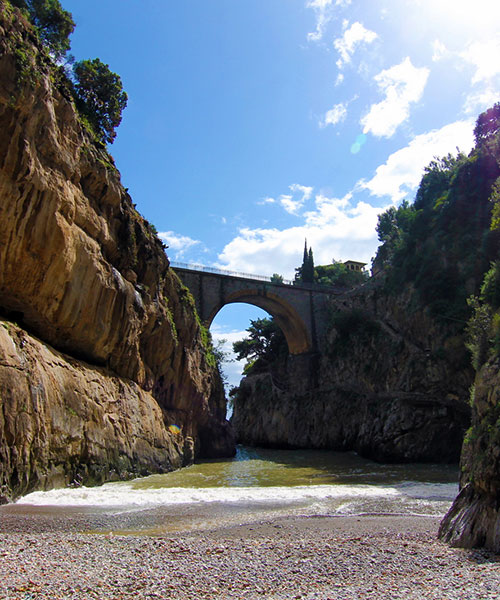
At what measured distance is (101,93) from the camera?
24.9 meters

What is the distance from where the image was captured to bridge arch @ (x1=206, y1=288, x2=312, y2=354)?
144 ft

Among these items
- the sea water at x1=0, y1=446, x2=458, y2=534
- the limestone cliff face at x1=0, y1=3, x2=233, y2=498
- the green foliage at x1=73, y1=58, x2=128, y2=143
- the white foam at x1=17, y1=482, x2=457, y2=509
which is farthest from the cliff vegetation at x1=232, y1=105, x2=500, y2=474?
the green foliage at x1=73, y1=58, x2=128, y2=143

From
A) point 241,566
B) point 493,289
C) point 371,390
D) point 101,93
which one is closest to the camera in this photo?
point 241,566

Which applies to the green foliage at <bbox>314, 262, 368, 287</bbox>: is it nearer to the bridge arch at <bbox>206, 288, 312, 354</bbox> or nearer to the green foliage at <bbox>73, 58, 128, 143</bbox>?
the bridge arch at <bbox>206, 288, 312, 354</bbox>

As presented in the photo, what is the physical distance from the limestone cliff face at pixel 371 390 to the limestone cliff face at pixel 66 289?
16.5 m

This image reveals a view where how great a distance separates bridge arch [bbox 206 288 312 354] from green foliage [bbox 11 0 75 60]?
23432mm

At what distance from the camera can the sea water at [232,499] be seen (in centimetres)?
964

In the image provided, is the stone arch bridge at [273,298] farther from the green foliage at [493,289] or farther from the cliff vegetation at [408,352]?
the green foliage at [493,289]

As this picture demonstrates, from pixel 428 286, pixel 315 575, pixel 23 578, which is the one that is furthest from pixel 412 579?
pixel 428 286

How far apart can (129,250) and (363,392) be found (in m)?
26.2

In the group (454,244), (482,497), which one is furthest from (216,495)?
(454,244)

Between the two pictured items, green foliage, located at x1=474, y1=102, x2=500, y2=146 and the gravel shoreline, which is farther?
green foliage, located at x1=474, y1=102, x2=500, y2=146

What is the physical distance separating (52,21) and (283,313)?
105ft

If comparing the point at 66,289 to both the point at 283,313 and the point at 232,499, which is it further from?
the point at 283,313
